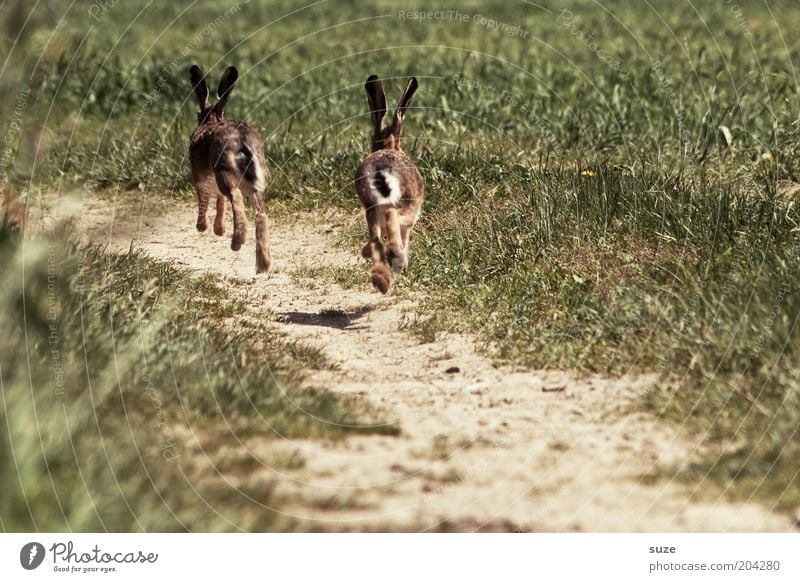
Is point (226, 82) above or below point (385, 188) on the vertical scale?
above

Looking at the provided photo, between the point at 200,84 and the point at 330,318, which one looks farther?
the point at 200,84

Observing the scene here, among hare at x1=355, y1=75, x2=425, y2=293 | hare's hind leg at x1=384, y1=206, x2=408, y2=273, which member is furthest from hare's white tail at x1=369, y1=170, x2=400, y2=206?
hare's hind leg at x1=384, y1=206, x2=408, y2=273

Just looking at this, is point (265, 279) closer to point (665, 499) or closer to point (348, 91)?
point (665, 499)

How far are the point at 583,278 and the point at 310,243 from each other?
A: 117 inches

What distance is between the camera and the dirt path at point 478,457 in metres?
4.68

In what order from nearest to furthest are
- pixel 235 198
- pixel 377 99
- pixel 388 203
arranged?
1. pixel 388 203
2. pixel 235 198
3. pixel 377 99

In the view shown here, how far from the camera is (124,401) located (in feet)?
16.6

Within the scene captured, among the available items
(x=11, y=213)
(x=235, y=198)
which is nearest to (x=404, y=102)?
(x=235, y=198)

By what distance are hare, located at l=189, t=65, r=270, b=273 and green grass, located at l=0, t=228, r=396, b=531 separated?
820mm

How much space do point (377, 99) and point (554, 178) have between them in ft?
4.71

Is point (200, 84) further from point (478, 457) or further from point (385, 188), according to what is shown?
point (478, 457)

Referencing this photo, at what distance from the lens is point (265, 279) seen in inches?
346

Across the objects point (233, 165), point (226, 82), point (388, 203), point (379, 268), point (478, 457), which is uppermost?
point (226, 82)

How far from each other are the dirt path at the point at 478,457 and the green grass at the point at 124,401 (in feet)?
0.67
